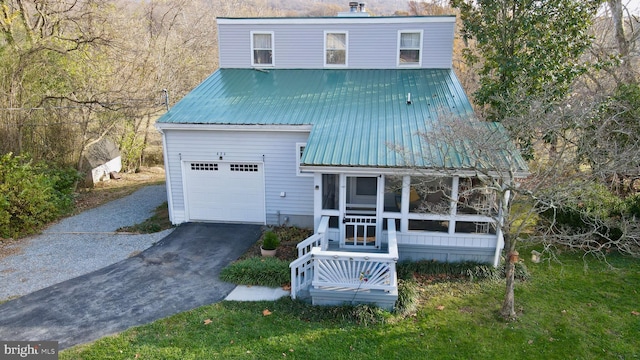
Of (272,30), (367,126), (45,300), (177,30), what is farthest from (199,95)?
(177,30)

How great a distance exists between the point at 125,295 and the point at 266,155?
518 cm

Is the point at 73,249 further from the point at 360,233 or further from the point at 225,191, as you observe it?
the point at 360,233

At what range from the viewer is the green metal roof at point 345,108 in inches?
366

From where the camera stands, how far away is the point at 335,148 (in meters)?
9.61

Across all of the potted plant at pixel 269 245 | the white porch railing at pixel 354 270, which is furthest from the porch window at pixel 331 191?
the white porch railing at pixel 354 270

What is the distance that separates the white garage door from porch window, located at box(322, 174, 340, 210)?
8.66 feet

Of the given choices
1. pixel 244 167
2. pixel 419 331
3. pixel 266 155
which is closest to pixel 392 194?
pixel 419 331

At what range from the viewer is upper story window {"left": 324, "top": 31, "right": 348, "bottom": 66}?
44.6 ft

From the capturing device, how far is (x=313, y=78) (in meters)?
13.3

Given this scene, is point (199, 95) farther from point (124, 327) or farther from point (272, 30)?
point (124, 327)

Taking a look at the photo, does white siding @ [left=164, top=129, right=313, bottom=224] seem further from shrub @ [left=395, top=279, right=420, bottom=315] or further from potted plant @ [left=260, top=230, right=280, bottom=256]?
shrub @ [left=395, top=279, right=420, bottom=315]

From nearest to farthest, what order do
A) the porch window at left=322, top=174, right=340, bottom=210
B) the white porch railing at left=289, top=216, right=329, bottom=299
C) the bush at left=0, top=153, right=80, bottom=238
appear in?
the white porch railing at left=289, top=216, right=329, bottom=299 → the porch window at left=322, top=174, right=340, bottom=210 → the bush at left=0, top=153, right=80, bottom=238

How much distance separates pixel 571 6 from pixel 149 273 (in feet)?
42.1

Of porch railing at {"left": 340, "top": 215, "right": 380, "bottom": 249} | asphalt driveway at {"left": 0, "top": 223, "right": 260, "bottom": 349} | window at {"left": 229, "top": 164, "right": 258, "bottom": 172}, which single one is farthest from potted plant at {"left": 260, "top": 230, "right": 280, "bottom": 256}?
window at {"left": 229, "top": 164, "right": 258, "bottom": 172}
